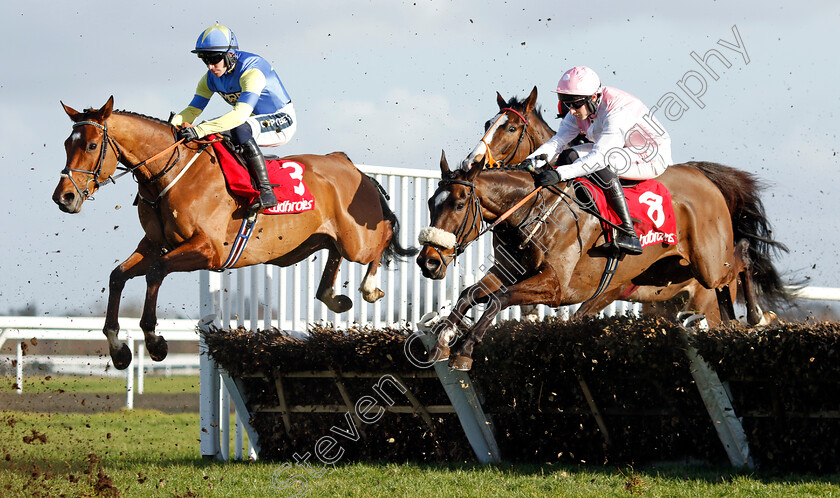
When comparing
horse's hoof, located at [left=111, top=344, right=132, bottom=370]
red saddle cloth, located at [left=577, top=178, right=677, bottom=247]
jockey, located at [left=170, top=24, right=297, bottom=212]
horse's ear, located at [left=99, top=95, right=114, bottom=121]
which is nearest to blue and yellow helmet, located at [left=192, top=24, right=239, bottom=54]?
jockey, located at [left=170, top=24, right=297, bottom=212]

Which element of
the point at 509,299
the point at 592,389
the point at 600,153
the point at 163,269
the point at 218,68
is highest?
the point at 218,68

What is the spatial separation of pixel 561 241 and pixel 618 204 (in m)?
0.49

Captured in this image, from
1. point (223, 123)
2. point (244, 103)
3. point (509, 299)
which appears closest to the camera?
point (509, 299)

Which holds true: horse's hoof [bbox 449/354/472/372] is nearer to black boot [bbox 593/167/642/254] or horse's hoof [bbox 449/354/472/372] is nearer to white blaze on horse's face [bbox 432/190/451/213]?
white blaze on horse's face [bbox 432/190/451/213]

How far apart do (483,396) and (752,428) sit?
147 centimetres

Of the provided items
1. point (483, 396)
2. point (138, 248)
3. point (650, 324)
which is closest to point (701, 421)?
point (650, 324)

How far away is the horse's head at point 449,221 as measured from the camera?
4.84m

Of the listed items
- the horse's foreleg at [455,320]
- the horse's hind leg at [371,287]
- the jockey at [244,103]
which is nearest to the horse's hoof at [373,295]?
the horse's hind leg at [371,287]

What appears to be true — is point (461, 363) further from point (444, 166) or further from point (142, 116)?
point (142, 116)

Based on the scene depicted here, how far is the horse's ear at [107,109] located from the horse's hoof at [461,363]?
267 centimetres

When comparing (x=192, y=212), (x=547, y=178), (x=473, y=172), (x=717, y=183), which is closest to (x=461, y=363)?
(x=473, y=172)

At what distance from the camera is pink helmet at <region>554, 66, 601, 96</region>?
19.2ft

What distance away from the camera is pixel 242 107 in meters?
6.21

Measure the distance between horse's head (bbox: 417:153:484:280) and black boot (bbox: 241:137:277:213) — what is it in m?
1.61
